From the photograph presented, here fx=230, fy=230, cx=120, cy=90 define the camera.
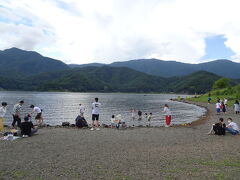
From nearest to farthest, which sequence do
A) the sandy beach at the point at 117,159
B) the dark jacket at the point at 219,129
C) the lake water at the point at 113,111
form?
the sandy beach at the point at 117,159, the dark jacket at the point at 219,129, the lake water at the point at 113,111

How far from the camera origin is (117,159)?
1081 centimetres

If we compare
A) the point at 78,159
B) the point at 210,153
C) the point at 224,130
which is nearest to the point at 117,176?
the point at 78,159

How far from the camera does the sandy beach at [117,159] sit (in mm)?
8641

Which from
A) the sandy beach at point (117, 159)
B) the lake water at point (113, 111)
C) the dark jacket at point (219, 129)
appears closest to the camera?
the sandy beach at point (117, 159)

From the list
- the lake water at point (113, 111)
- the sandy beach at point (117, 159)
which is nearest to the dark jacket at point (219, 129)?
the sandy beach at point (117, 159)

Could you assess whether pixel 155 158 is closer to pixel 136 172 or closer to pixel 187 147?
pixel 136 172

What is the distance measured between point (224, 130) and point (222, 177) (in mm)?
11318

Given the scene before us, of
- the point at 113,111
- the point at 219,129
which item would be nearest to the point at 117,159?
the point at 219,129

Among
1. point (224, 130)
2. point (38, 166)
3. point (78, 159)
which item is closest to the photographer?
point (38, 166)

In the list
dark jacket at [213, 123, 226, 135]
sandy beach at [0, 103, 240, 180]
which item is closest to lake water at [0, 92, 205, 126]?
sandy beach at [0, 103, 240, 180]

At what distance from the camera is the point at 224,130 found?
61.1 feet

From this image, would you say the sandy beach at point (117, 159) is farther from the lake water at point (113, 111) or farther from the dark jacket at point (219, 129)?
the lake water at point (113, 111)

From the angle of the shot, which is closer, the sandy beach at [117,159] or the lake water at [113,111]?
the sandy beach at [117,159]

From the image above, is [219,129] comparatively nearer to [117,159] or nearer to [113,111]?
[117,159]
